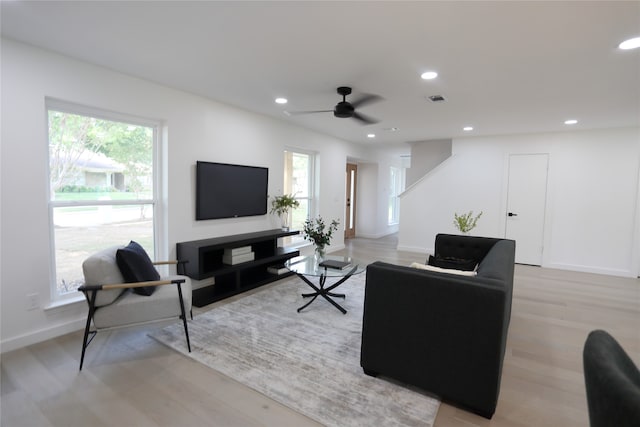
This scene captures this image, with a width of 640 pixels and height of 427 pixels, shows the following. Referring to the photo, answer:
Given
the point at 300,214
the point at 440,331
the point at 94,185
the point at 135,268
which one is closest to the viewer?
the point at 440,331

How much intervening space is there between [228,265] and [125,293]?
1.48m

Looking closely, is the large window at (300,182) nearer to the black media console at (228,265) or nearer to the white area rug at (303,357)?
the black media console at (228,265)

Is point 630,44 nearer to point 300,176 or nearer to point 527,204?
point 527,204

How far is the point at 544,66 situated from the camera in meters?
2.78

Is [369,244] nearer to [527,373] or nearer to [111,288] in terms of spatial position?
[527,373]

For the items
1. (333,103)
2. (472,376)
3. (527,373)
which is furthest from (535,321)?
(333,103)

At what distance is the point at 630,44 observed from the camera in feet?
7.69

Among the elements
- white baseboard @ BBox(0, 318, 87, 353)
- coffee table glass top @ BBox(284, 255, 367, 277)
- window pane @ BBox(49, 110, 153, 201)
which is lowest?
white baseboard @ BBox(0, 318, 87, 353)

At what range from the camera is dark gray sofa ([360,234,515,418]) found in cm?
183

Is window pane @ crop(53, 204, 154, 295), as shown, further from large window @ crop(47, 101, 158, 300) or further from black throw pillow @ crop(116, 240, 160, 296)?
black throw pillow @ crop(116, 240, 160, 296)

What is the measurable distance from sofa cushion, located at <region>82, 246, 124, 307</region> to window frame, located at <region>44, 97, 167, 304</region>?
0.80m

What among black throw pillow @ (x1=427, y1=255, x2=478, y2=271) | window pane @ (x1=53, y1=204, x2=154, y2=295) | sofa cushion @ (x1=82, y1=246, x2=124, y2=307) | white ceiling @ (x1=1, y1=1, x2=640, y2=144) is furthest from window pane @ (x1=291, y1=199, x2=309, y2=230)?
sofa cushion @ (x1=82, y1=246, x2=124, y2=307)

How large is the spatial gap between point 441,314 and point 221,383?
1604 mm

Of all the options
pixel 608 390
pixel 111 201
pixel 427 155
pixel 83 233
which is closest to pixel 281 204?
pixel 111 201
